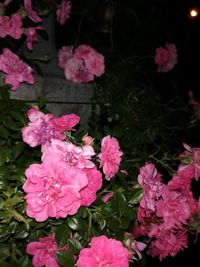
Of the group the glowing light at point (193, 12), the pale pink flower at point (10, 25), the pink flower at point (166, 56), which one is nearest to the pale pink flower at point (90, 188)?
the pale pink flower at point (10, 25)

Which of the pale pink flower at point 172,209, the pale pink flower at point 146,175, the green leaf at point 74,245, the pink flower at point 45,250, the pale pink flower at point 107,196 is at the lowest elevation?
the pink flower at point 45,250

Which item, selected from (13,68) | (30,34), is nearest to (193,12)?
(30,34)

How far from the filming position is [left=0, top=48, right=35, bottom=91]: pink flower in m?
1.23

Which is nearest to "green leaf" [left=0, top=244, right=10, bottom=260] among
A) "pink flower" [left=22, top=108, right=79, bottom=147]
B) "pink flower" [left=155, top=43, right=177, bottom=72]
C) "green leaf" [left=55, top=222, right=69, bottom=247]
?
"green leaf" [left=55, top=222, right=69, bottom=247]

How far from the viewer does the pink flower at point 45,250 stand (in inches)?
32.0

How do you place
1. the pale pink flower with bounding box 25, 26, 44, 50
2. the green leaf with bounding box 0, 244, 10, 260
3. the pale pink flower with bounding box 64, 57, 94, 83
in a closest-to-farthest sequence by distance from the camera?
the green leaf with bounding box 0, 244, 10, 260
the pale pink flower with bounding box 25, 26, 44, 50
the pale pink flower with bounding box 64, 57, 94, 83

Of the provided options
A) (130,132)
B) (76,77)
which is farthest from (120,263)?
(76,77)

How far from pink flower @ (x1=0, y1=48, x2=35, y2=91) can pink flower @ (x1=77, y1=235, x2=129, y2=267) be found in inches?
29.3

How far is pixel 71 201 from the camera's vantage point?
0.66m

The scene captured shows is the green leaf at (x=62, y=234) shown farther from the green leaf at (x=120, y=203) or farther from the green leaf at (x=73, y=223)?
the green leaf at (x=120, y=203)

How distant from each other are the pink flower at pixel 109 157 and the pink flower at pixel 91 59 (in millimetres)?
805

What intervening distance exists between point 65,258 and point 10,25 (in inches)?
36.0

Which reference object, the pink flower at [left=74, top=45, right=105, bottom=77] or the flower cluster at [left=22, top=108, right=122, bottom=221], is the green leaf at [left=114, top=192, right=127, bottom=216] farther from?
the pink flower at [left=74, top=45, right=105, bottom=77]

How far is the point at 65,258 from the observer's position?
0.72 meters
